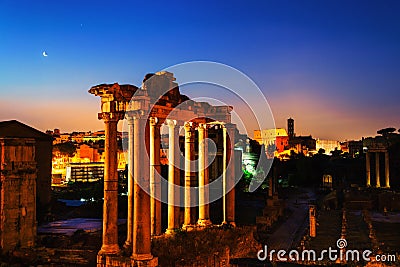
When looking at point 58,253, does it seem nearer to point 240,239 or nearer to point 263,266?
point 240,239

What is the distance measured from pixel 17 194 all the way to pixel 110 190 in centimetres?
1252

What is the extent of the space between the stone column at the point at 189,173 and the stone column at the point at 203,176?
39cm

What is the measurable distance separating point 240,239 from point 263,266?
5213 millimetres

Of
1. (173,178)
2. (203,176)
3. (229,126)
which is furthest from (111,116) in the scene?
(229,126)

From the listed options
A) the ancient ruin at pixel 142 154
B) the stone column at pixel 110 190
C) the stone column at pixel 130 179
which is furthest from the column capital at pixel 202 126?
the stone column at pixel 110 190

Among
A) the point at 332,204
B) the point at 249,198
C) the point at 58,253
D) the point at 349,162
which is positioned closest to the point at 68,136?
the point at 349,162

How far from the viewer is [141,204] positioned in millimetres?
13305

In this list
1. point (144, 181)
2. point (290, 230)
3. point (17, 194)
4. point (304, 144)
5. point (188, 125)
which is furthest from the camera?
point (304, 144)

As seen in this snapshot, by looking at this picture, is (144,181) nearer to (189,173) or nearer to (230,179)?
(189,173)

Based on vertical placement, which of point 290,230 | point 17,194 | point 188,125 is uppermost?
point 188,125

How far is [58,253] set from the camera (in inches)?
797

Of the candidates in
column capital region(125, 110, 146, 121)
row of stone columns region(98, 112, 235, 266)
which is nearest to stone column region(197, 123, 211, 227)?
row of stone columns region(98, 112, 235, 266)

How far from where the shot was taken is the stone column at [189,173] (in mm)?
19188

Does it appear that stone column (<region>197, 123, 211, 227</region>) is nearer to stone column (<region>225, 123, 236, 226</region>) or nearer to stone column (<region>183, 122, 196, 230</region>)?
stone column (<region>183, 122, 196, 230</region>)
